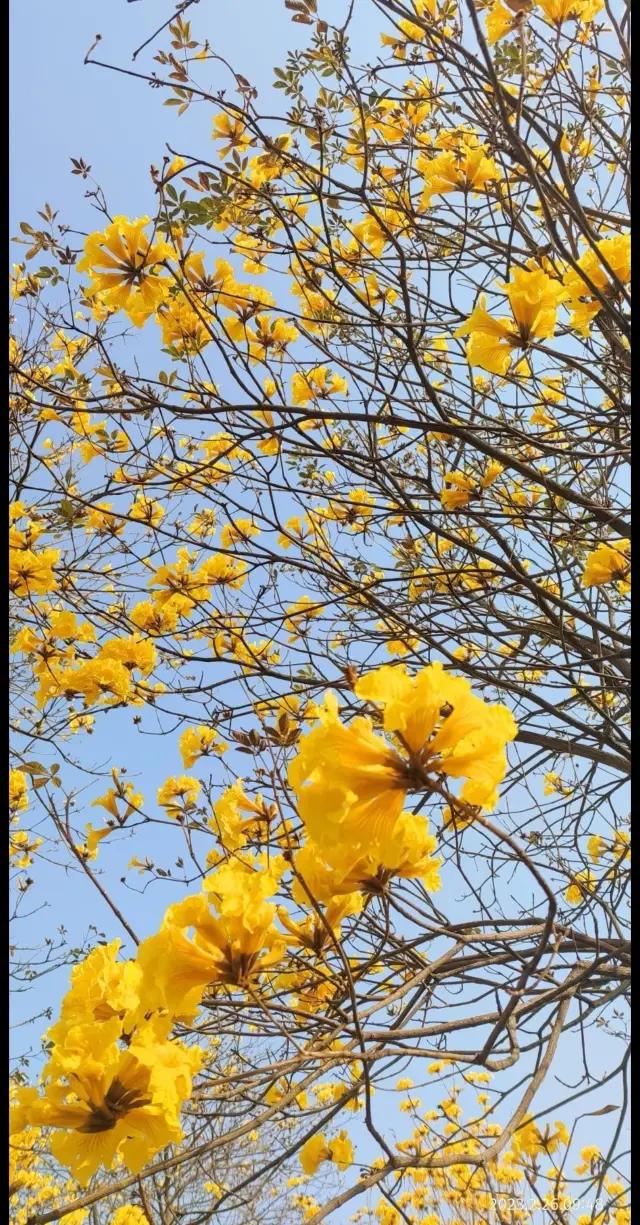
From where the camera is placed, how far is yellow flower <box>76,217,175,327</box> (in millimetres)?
2273

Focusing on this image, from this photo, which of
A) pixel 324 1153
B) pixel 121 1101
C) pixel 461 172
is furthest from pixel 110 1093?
pixel 461 172

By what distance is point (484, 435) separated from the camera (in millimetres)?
3096

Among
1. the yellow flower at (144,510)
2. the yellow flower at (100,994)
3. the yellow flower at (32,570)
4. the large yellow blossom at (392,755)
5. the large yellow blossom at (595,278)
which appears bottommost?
the large yellow blossom at (392,755)

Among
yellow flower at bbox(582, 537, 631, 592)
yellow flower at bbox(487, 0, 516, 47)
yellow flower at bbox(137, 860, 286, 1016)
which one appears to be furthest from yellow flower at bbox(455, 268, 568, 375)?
yellow flower at bbox(137, 860, 286, 1016)

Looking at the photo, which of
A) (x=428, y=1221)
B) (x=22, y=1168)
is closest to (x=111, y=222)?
(x=428, y=1221)

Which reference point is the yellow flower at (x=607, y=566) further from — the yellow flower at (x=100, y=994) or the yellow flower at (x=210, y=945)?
the yellow flower at (x=100, y=994)

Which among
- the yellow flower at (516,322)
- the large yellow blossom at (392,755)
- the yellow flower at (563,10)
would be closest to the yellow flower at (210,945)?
the large yellow blossom at (392,755)

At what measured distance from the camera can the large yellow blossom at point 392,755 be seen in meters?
0.98

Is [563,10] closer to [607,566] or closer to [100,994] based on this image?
[607,566]

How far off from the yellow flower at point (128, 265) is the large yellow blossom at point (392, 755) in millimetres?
1809

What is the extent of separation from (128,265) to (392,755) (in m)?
1.95

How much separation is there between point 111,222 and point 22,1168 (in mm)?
7070

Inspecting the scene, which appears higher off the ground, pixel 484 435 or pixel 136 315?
pixel 136 315
